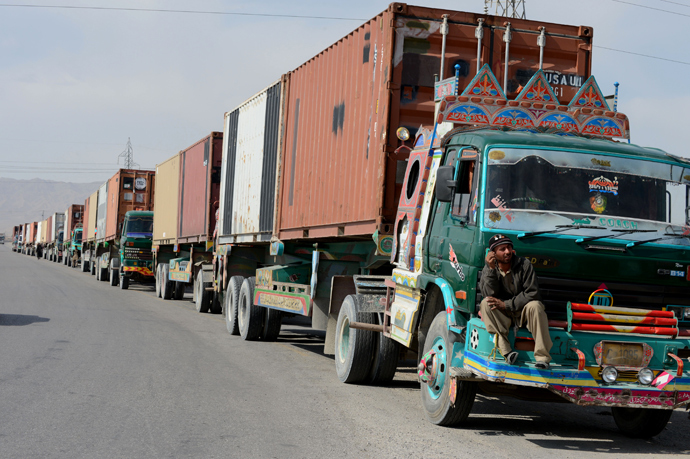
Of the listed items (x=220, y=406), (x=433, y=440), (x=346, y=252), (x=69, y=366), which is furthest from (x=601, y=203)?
(x=69, y=366)

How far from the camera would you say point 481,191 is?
6715mm

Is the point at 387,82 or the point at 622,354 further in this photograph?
the point at 387,82

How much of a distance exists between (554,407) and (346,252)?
139 inches

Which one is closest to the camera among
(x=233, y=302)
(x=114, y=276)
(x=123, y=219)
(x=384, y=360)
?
(x=384, y=360)

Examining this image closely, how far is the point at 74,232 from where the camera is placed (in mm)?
53500

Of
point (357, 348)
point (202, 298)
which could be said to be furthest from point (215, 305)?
point (357, 348)

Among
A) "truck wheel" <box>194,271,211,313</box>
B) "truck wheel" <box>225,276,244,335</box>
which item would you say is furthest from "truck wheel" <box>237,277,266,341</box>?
"truck wheel" <box>194,271,211,313</box>

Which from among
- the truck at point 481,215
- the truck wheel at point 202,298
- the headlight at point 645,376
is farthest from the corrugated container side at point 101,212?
the headlight at point 645,376

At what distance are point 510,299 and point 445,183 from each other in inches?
48.3

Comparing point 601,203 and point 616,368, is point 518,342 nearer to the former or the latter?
point 616,368

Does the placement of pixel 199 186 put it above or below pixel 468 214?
above

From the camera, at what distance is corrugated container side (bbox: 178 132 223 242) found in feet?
63.3

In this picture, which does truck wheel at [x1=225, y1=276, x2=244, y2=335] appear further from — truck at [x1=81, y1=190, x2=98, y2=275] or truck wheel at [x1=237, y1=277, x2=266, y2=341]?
truck at [x1=81, y1=190, x2=98, y2=275]

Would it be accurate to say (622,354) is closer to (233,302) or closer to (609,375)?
(609,375)
